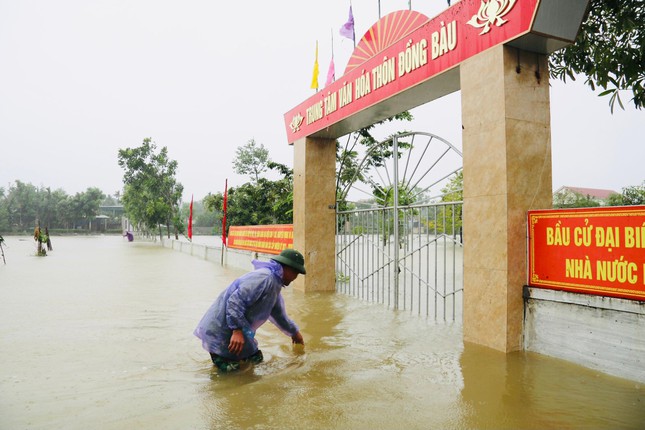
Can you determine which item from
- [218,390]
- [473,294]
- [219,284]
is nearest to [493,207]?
[473,294]

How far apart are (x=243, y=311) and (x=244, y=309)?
0.07 ft

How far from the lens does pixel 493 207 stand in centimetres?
456

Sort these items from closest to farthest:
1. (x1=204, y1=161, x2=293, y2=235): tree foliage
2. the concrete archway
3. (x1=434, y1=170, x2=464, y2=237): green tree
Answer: the concrete archway < (x1=434, y1=170, x2=464, y2=237): green tree < (x1=204, y1=161, x2=293, y2=235): tree foliage

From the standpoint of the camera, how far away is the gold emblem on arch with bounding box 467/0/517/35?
439cm

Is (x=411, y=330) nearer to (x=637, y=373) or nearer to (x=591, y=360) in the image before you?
(x=591, y=360)

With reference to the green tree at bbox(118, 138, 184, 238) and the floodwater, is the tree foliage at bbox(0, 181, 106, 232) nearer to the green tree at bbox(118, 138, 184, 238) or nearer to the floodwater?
the green tree at bbox(118, 138, 184, 238)

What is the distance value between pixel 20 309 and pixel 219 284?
433 cm

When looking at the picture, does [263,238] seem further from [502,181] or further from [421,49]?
[502,181]

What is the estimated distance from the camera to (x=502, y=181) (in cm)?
445

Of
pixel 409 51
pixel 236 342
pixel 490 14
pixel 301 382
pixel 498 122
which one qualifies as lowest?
pixel 301 382

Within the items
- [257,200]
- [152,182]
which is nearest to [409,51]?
[257,200]

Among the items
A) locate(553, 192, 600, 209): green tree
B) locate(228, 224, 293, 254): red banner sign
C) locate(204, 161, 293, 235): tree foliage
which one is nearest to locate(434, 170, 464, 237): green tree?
locate(228, 224, 293, 254): red banner sign

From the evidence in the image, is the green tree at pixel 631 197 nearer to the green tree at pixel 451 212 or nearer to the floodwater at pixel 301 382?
the green tree at pixel 451 212

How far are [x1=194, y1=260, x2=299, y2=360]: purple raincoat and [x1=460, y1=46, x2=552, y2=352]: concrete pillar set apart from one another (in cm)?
244
